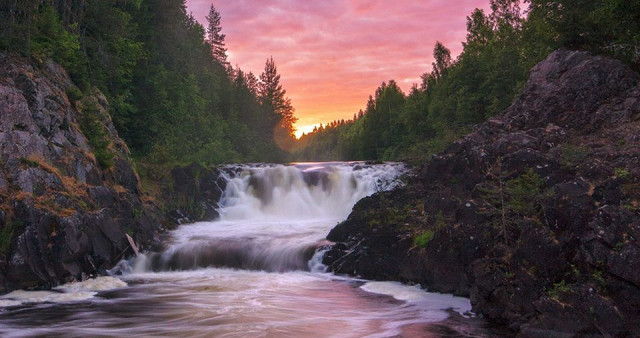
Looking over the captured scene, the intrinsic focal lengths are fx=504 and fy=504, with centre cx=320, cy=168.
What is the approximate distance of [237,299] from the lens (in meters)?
15.3

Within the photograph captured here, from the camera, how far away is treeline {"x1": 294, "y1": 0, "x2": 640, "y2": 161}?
1956cm

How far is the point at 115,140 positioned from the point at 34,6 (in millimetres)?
7317

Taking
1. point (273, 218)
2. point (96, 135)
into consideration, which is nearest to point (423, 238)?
point (96, 135)

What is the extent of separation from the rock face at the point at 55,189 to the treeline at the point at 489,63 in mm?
19440

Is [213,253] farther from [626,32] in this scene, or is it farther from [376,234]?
[626,32]

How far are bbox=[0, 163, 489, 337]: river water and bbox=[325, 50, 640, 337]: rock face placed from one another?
0.98 meters

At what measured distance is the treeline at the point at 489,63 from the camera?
19.6 meters

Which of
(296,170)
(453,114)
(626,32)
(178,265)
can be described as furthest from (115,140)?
(453,114)

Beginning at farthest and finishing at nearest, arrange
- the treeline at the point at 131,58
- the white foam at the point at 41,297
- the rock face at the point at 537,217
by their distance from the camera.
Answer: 1. the treeline at the point at 131,58
2. the white foam at the point at 41,297
3. the rock face at the point at 537,217

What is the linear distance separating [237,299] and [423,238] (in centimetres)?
635

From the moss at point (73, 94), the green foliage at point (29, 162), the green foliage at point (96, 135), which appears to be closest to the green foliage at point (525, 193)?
the green foliage at point (29, 162)

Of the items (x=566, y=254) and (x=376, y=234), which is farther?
(x=376, y=234)

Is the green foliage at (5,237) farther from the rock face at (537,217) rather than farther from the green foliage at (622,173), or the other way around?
the green foliage at (622,173)

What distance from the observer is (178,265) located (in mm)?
20781
